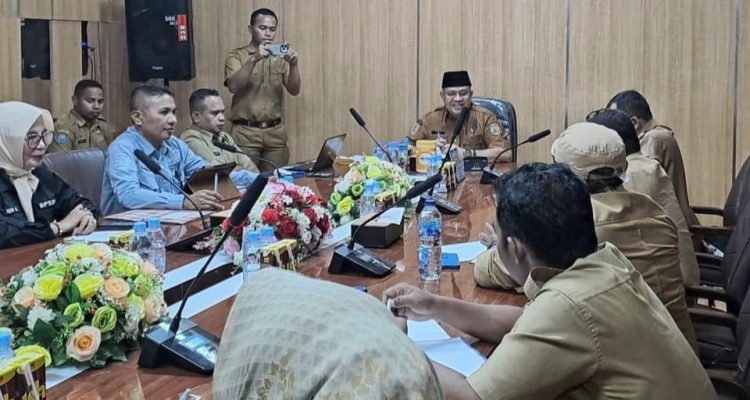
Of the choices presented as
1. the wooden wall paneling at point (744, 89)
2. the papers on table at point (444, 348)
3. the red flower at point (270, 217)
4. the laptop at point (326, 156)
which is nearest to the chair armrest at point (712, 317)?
the papers on table at point (444, 348)

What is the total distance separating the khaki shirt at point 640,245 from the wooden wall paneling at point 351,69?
425cm

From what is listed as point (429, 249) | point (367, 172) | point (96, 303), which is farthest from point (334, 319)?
point (367, 172)

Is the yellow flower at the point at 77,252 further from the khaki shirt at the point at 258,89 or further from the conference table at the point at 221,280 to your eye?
the khaki shirt at the point at 258,89

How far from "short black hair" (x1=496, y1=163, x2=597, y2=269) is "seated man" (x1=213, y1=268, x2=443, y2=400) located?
813 millimetres

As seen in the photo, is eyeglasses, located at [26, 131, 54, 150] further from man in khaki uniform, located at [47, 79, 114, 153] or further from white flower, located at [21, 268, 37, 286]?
man in khaki uniform, located at [47, 79, 114, 153]

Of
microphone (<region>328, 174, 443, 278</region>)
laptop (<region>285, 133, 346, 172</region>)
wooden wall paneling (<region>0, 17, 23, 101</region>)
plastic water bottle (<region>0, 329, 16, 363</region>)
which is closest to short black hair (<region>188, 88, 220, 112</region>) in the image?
laptop (<region>285, 133, 346, 172</region>)

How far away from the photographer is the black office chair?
5582 mm

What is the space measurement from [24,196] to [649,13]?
4.40 metres

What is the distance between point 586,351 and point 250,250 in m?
1.10

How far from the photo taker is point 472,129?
17.8 feet

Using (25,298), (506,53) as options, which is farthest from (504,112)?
(25,298)

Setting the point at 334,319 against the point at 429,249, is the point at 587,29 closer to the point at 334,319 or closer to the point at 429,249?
the point at 429,249

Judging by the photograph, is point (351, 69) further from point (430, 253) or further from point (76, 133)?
point (430, 253)

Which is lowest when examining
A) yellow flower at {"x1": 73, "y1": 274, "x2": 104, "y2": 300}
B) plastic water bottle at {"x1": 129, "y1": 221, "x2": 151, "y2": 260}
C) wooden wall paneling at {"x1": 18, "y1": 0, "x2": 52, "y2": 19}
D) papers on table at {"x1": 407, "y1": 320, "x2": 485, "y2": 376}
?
papers on table at {"x1": 407, "y1": 320, "x2": 485, "y2": 376}
